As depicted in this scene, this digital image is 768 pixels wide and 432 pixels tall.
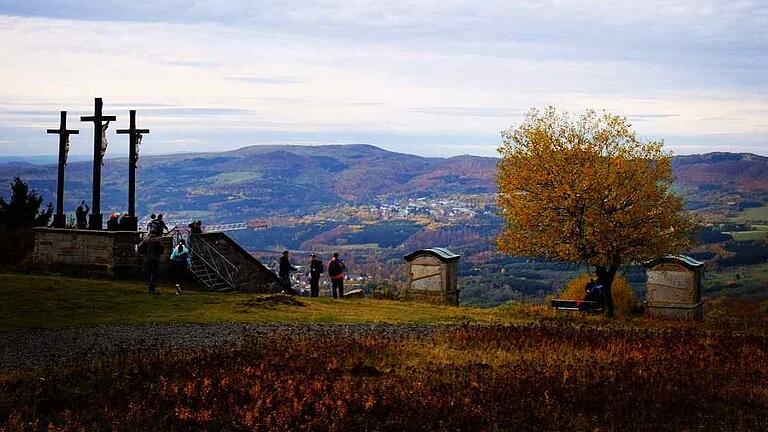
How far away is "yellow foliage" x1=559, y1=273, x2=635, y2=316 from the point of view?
32.3 m

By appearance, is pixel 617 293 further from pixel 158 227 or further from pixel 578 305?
pixel 158 227

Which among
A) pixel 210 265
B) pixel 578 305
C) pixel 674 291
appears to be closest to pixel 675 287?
pixel 674 291

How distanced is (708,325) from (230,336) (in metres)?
14.4

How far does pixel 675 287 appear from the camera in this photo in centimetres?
3131

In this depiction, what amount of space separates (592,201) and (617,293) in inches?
225

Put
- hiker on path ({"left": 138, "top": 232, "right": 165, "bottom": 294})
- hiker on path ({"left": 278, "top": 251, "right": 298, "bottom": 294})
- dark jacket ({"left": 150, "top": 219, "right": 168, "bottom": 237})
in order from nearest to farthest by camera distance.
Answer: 1. hiker on path ({"left": 138, "top": 232, "right": 165, "bottom": 294})
2. dark jacket ({"left": 150, "top": 219, "right": 168, "bottom": 237})
3. hiker on path ({"left": 278, "top": 251, "right": 298, "bottom": 294})

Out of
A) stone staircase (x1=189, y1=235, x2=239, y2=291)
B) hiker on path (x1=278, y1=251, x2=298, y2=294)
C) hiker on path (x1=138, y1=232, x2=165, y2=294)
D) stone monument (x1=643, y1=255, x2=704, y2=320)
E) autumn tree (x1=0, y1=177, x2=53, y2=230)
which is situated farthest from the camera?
autumn tree (x1=0, y1=177, x2=53, y2=230)

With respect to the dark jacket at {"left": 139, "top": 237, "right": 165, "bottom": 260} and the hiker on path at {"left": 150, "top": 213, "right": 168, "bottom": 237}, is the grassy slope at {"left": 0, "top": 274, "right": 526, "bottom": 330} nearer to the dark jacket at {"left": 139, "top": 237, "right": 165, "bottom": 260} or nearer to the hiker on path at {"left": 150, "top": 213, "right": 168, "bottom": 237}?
the dark jacket at {"left": 139, "top": 237, "right": 165, "bottom": 260}

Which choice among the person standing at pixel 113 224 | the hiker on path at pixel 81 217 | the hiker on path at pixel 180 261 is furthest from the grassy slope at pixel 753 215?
the person standing at pixel 113 224

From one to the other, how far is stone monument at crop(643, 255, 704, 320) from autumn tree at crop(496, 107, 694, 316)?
4.08 ft

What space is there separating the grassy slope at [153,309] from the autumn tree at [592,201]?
3.19 m

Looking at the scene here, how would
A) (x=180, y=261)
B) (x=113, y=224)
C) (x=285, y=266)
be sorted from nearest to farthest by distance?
(x=113, y=224) < (x=180, y=261) < (x=285, y=266)

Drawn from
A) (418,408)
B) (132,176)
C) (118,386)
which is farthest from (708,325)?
Result: (132,176)

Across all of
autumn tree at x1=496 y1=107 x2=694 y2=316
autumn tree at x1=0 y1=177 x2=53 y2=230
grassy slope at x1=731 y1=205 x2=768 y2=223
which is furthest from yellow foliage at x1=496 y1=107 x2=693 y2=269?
grassy slope at x1=731 y1=205 x2=768 y2=223
